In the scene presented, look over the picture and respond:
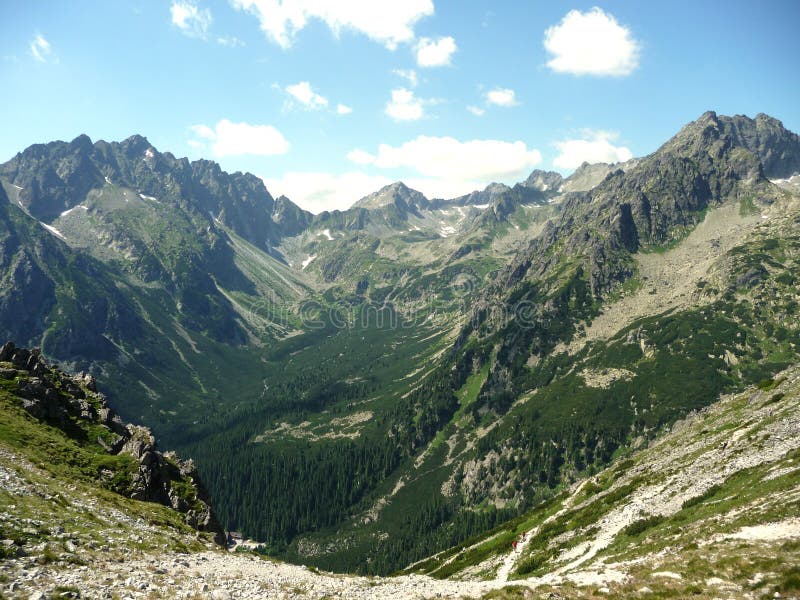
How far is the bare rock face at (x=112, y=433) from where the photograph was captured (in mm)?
65062

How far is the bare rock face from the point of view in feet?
213

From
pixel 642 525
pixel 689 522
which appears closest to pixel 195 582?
pixel 689 522

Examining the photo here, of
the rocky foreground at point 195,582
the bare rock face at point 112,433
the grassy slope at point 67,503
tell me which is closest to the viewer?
the rocky foreground at point 195,582

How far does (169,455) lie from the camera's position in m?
88.3

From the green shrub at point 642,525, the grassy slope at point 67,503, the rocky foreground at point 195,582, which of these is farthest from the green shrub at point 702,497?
the grassy slope at point 67,503

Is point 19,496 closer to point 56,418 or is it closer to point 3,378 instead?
point 56,418

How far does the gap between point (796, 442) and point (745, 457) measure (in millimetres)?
6205

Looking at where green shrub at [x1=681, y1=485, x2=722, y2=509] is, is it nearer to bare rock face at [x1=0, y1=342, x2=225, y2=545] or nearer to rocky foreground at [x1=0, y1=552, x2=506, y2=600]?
rocky foreground at [x1=0, y1=552, x2=506, y2=600]

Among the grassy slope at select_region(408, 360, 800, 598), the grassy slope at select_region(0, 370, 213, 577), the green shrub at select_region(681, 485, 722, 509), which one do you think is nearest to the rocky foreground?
the grassy slope at select_region(0, 370, 213, 577)

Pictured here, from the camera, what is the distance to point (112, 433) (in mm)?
73500

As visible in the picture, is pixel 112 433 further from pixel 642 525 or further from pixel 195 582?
pixel 642 525

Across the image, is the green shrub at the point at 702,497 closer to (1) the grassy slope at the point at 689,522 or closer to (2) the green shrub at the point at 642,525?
(1) the grassy slope at the point at 689,522

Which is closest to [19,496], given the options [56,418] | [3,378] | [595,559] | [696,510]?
[56,418]

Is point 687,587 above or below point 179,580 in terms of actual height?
above
